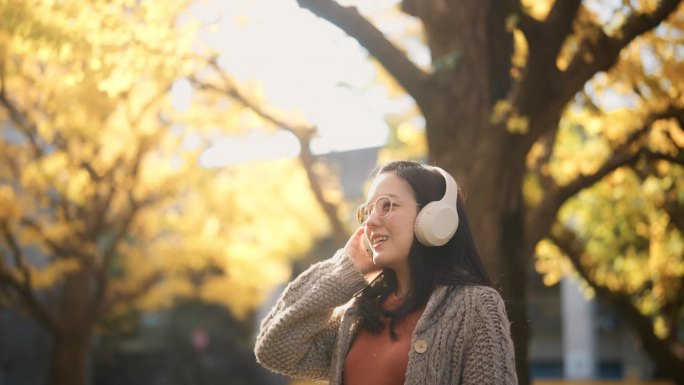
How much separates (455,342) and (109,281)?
13.1m

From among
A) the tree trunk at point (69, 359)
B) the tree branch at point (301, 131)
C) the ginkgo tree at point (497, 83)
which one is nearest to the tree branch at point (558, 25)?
the ginkgo tree at point (497, 83)

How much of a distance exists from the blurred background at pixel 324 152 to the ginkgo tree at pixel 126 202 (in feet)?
0.12

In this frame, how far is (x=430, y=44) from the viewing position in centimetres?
611

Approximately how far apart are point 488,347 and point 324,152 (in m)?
7.17

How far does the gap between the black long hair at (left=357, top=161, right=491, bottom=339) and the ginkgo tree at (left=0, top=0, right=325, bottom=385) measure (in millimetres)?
7683

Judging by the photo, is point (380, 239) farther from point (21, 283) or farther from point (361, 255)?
point (21, 283)

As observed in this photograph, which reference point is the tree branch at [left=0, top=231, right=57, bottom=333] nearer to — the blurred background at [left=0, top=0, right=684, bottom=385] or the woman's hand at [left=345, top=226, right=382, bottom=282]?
the blurred background at [left=0, top=0, right=684, bottom=385]

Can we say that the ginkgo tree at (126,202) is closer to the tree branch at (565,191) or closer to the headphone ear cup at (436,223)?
the tree branch at (565,191)

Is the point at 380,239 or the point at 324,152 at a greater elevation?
the point at 380,239

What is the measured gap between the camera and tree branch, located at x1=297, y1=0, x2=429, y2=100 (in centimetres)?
502

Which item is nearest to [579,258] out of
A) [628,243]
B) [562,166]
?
[562,166]

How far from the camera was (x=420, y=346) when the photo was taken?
239 cm

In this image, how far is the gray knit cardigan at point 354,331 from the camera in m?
2.33

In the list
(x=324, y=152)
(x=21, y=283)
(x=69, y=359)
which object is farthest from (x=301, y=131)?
(x=69, y=359)
